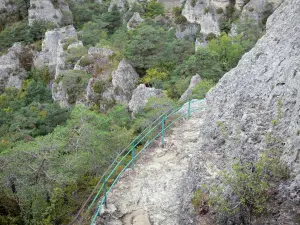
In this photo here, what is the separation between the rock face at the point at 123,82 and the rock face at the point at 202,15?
15.2m

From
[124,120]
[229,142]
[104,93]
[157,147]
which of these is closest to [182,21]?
[104,93]

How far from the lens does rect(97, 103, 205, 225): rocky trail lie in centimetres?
761

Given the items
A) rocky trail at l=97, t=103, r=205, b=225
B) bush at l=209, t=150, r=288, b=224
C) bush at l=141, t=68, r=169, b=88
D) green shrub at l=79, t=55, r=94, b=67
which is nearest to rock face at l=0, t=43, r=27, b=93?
green shrub at l=79, t=55, r=94, b=67

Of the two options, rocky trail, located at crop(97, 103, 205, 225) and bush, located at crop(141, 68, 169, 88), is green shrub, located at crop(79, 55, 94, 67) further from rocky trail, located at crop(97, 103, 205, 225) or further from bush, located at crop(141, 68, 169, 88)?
rocky trail, located at crop(97, 103, 205, 225)

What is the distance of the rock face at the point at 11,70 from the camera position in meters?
44.4

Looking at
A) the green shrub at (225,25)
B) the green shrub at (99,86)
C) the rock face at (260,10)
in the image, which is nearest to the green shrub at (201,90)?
the green shrub at (99,86)

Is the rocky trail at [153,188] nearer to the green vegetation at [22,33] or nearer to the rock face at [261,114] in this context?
the rock face at [261,114]

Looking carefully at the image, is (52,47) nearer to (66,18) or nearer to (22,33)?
(22,33)

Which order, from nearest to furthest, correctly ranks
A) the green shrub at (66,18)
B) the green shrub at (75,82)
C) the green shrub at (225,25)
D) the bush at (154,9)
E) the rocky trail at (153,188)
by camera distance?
the rocky trail at (153,188) → the green shrub at (75,82) → the green shrub at (225,25) → the bush at (154,9) → the green shrub at (66,18)

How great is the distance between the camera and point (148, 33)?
96.4 ft

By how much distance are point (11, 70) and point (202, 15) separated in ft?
85.4

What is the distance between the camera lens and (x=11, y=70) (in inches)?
1781

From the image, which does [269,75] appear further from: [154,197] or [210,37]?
[210,37]

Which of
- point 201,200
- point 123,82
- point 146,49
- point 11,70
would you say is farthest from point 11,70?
point 201,200
